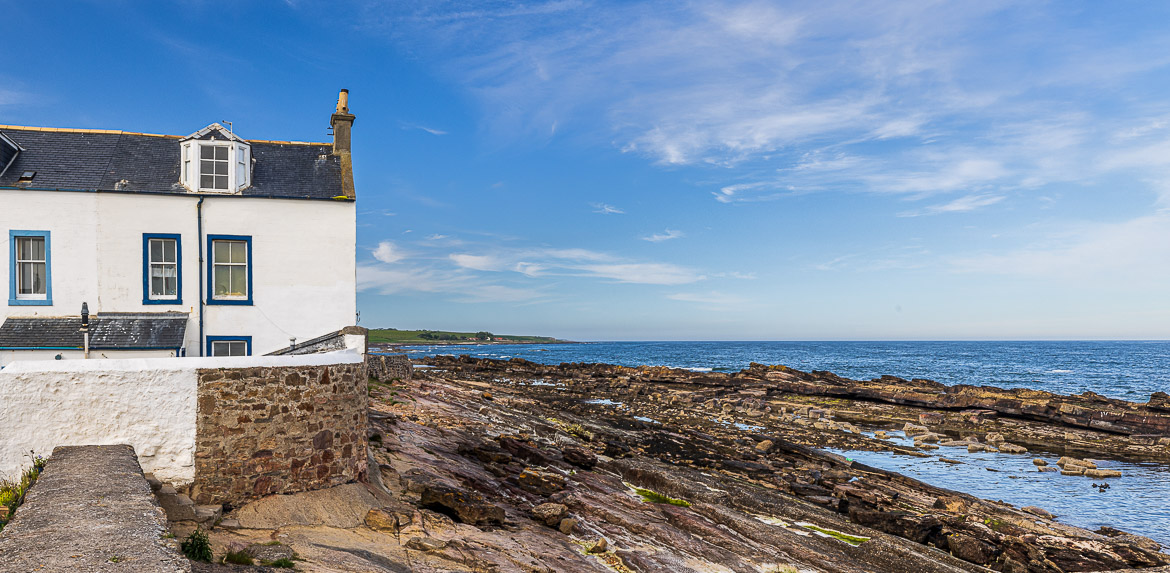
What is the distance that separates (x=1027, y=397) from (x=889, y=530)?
28882mm

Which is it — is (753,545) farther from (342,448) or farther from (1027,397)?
(1027,397)

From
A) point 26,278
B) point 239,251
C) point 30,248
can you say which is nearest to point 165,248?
point 239,251

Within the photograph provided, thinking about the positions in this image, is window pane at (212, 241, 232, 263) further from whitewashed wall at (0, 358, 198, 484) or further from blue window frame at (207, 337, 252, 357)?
whitewashed wall at (0, 358, 198, 484)

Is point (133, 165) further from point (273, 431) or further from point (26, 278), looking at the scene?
point (273, 431)

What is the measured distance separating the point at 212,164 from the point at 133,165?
7.22 ft

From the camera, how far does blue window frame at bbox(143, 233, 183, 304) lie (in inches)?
652

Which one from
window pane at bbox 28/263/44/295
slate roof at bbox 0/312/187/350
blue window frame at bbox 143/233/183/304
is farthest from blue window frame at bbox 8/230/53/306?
blue window frame at bbox 143/233/183/304

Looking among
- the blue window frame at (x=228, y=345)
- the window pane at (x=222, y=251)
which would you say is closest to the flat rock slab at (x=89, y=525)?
the blue window frame at (x=228, y=345)

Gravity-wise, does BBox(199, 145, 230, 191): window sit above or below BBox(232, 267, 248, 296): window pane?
above

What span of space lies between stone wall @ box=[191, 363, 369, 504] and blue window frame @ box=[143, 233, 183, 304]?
802 cm

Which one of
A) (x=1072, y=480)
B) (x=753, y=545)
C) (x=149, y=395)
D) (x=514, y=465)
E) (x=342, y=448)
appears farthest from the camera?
(x=1072, y=480)

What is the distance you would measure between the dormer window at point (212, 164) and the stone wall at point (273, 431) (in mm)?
8687

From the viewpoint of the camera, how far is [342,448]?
1133 cm

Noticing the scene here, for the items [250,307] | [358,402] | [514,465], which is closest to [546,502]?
[514,465]
